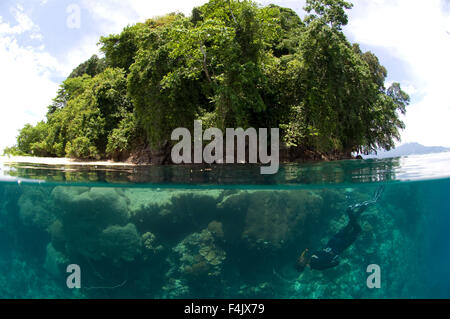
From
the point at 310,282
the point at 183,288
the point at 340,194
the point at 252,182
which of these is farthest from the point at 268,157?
the point at 183,288

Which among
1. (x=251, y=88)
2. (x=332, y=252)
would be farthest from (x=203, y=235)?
(x=251, y=88)

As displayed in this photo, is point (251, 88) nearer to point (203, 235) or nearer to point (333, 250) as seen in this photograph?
point (203, 235)

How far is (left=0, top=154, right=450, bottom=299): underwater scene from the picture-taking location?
10.7 m

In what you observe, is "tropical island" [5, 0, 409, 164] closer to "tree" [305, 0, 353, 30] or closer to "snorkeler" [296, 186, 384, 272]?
"tree" [305, 0, 353, 30]

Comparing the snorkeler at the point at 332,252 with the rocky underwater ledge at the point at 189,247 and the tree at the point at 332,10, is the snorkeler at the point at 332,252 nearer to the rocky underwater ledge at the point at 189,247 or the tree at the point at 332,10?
the rocky underwater ledge at the point at 189,247

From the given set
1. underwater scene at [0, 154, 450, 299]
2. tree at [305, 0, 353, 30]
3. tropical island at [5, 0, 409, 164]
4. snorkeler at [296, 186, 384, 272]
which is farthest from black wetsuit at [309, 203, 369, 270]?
tree at [305, 0, 353, 30]

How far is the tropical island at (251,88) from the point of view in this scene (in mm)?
13383

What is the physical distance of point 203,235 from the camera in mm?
11219

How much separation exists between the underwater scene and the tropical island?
119 inches

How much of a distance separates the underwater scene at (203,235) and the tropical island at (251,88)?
119 inches

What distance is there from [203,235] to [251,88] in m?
6.62

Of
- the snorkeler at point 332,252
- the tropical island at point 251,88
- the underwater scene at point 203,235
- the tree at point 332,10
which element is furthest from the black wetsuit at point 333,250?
the tree at point 332,10

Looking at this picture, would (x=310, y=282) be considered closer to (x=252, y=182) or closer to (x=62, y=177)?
(x=252, y=182)

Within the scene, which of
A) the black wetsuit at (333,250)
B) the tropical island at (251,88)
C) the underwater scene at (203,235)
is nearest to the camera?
the black wetsuit at (333,250)
